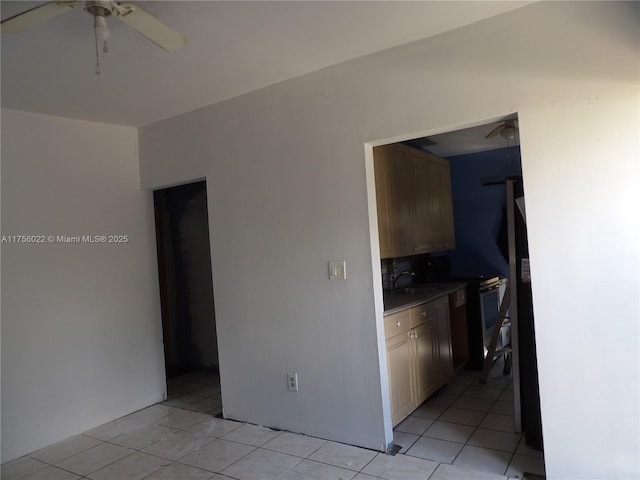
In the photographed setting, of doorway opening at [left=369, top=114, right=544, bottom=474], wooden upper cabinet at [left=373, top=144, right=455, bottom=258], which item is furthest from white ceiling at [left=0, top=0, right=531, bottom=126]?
wooden upper cabinet at [left=373, top=144, right=455, bottom=258]

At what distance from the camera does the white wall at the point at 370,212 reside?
2039mm

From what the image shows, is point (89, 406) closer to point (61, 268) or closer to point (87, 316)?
point (87, 316)

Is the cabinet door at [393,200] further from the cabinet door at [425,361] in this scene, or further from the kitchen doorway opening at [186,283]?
the kitchen doorway opening at [186,283]

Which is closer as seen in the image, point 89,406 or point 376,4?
point 376,4

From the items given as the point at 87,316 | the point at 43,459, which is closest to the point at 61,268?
the point at 87,316

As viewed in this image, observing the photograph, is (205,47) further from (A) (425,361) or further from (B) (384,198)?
(A) (425,361)

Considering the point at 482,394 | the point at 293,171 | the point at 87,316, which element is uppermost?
the point at 293,171

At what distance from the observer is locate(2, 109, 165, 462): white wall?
3061 mm

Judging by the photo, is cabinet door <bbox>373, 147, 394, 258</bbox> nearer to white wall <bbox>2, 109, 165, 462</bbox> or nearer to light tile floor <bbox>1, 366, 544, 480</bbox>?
light tile floor <bbox>1, 366, 544, 480</bbox>

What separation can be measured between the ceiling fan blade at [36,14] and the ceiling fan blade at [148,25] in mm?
163

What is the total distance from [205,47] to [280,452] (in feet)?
7.97

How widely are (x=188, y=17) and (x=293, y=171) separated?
1174 mm

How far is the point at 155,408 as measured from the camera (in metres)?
3.76

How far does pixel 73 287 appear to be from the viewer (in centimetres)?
339
